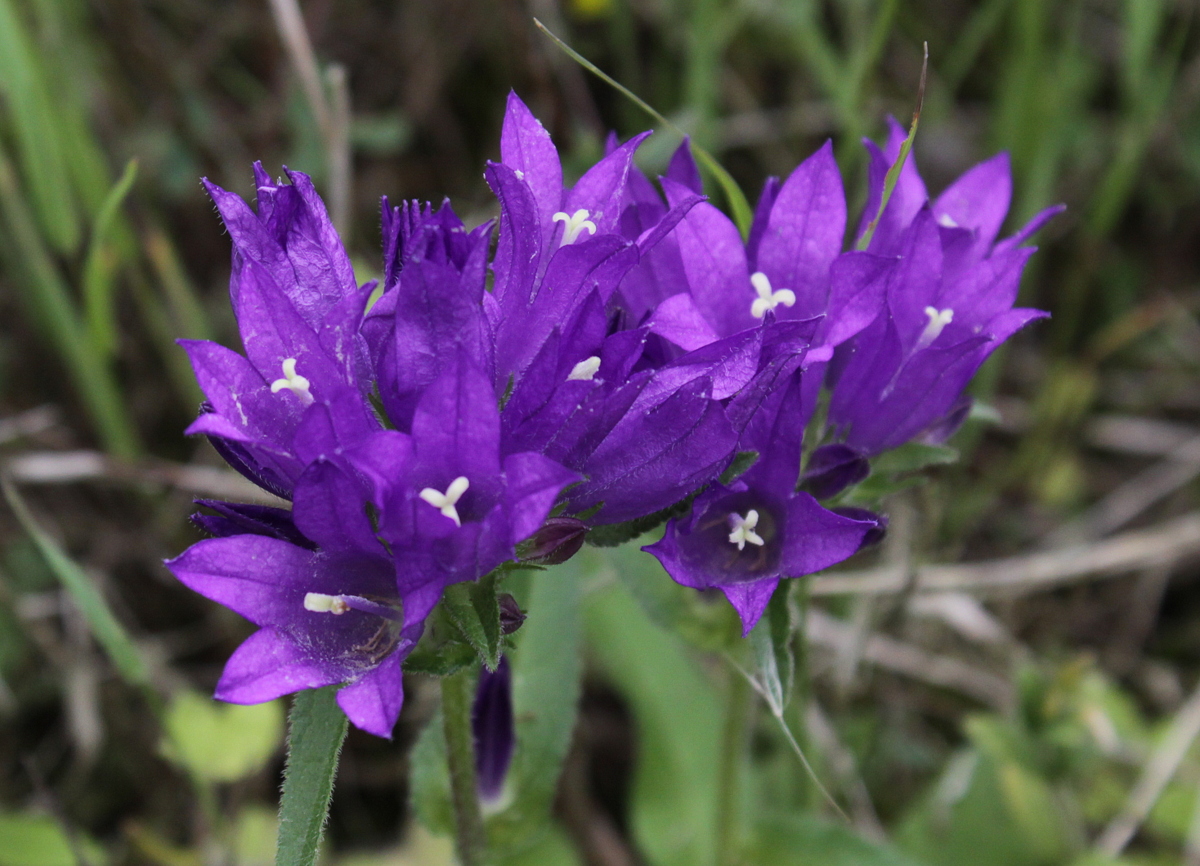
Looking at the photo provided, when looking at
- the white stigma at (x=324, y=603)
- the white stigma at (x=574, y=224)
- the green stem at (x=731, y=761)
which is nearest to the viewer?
the white stigma at (x=324, y=603)

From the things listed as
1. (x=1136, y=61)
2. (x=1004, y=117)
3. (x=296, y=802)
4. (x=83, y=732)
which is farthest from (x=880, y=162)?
(x=83, y=732)

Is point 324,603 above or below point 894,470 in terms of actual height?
above

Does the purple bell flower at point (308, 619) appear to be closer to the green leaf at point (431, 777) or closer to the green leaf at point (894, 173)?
the green leaf at point (431, 777)

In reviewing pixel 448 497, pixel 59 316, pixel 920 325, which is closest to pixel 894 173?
pixel 920 325

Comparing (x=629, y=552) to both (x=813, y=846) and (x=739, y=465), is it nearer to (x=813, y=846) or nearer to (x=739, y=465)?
(x=739, y=465)

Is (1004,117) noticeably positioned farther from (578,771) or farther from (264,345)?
(264,345)

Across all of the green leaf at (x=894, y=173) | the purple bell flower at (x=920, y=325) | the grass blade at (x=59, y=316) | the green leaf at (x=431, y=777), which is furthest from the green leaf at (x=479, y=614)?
the grass blade at (x=59, y=316)
